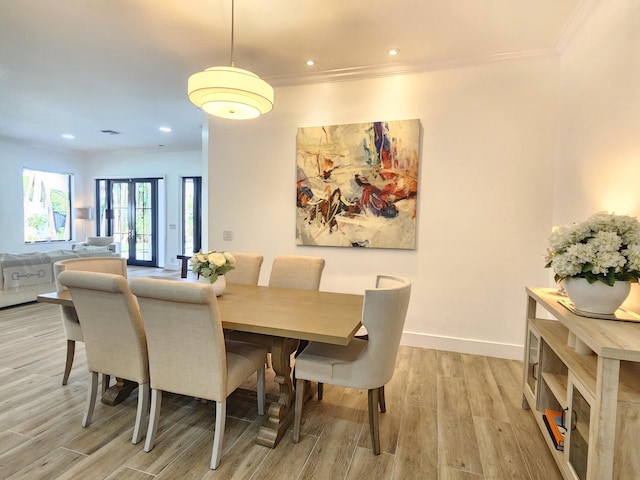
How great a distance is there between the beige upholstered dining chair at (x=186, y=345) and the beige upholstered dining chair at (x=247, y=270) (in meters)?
1.19

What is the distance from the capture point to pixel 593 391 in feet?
4.52

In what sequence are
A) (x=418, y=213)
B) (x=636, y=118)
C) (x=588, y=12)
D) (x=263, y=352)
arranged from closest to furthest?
(x=636, y=118) < (x=263, y=352) < (x=588, y=12) < (x=418, y=213)

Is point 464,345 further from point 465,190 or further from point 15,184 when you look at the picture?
point 15,184

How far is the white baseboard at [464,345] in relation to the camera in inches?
129

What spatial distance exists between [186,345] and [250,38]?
8.39 ft

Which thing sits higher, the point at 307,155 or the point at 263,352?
the point at 307,155

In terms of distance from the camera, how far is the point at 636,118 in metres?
1.83

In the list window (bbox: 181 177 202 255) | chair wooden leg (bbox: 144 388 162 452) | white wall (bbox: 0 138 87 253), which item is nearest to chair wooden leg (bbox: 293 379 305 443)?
chair wooden leg (bbox: 144 388 162 452)

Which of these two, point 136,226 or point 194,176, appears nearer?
point 194,176

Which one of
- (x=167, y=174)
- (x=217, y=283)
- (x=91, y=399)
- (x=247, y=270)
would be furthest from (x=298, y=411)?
(x=167, y=174)

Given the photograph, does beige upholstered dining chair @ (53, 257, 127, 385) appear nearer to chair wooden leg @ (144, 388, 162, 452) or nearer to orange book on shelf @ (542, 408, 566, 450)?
chair wooden leg @ (144, 388, 162, 452)

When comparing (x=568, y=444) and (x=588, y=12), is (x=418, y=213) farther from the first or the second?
(x=568, y=444)

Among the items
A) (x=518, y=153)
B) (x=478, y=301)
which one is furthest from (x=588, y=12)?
(x=478, y=301)

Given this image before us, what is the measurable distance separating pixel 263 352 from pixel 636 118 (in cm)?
250
